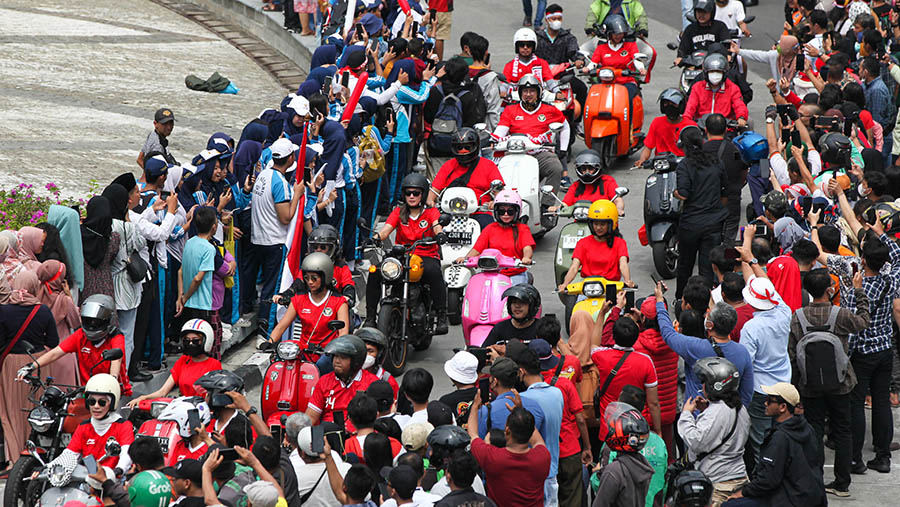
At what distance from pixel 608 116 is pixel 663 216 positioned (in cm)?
322

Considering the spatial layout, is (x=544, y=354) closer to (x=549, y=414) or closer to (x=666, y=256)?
(x=549, y=414)

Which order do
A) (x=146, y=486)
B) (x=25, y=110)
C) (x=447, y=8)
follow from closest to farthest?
(x=146, y=486)
(x=25, y=110)
(x=447, y=8)

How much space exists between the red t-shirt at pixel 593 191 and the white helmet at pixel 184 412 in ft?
19.3

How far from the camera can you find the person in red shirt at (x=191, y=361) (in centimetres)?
1045

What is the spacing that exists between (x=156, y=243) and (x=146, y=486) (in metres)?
4.53

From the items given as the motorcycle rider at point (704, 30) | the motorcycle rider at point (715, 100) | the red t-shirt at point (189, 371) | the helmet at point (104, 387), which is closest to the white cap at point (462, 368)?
the red t-shirt at point (189, 371)

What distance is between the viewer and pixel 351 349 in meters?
10.2

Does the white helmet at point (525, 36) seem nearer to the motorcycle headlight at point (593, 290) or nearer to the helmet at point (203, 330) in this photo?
the motorcycle headlight at point (593, 290)

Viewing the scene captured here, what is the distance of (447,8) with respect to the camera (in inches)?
897

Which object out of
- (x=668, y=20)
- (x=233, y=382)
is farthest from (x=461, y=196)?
(x=668, y=20)

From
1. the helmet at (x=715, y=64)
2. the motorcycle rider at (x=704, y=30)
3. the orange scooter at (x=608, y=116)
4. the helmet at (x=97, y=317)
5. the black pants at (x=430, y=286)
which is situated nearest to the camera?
the helmet at (x=97, y=317)

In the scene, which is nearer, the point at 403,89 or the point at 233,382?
the point at 233,382

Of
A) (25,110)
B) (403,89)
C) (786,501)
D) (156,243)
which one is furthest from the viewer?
(25,110)

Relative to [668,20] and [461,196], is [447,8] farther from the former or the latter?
[461,196]
